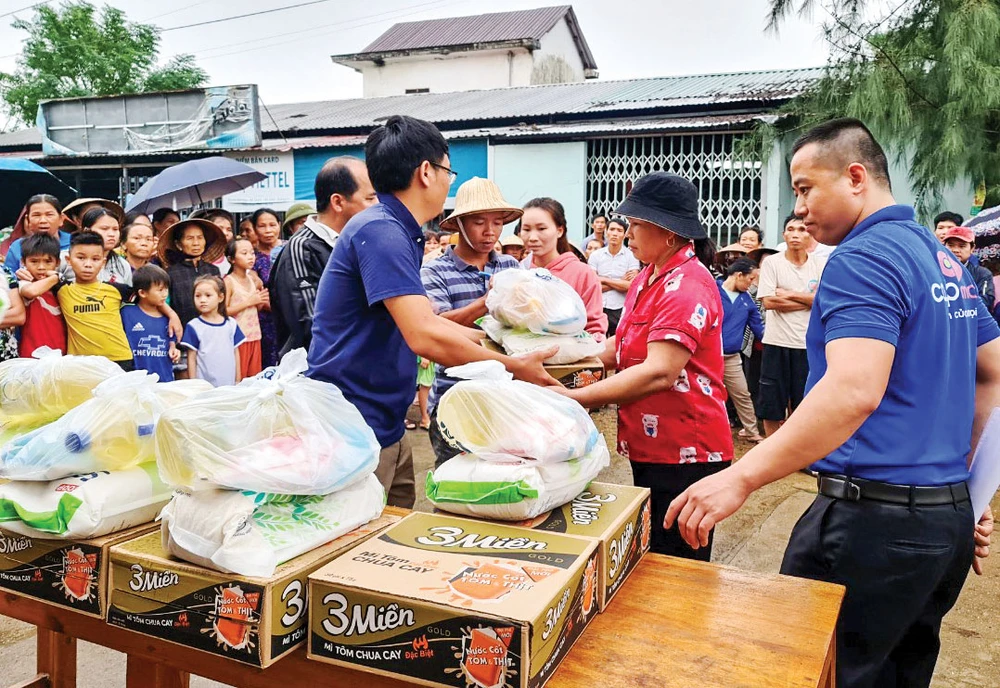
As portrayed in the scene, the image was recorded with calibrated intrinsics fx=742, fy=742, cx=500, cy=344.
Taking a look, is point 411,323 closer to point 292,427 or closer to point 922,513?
point 292,427

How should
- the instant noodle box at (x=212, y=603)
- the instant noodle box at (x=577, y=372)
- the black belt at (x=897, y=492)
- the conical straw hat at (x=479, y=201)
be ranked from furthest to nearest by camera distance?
the conical straw hat at (x=479, y=201)
the instant noodle box at (x=577, y=372)
the black belt at (x=897, y=492)
the instant noodle box at (x=212, y=603)

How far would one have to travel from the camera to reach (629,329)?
2428 mm

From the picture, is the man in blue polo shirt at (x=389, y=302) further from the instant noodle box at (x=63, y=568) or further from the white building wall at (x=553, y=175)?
the white building wall at (x=553, y=175)

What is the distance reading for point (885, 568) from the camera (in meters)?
1.63

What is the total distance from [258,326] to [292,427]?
4095mm

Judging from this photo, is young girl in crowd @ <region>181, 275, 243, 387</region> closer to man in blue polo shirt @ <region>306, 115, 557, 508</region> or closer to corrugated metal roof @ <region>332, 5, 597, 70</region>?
man in blue polo shirt @ <region>306, 115, 557, 508</region>

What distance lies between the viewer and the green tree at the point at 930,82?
5.99 meters

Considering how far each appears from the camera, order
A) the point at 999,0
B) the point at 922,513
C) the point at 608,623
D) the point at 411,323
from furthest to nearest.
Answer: the point at 999,0
the point at 411,323
the point at 922,513
the point at 608,623

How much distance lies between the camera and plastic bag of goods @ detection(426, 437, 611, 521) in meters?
1.45

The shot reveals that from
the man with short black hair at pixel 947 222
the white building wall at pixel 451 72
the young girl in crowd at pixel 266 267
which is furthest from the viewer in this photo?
the white building wall at pixel 451 72

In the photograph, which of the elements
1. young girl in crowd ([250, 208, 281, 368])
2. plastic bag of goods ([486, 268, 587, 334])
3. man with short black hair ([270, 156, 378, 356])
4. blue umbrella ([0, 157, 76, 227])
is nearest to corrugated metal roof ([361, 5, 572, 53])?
blue umbrella ([0, 157, 76, 227])

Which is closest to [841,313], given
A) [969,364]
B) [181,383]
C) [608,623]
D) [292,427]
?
[969,364]

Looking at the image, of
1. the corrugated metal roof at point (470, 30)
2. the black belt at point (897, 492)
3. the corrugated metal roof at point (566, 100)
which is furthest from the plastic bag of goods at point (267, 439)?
the corrugated metal roof at point (470, 30)

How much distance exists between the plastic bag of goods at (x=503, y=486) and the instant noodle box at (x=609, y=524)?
3 centimetres
